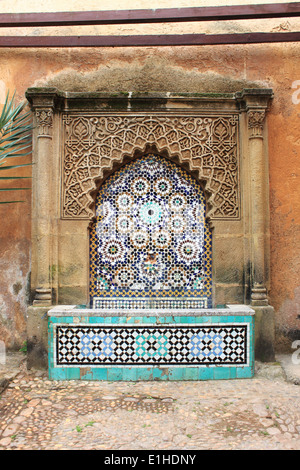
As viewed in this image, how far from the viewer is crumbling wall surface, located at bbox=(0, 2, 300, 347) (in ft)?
14.9

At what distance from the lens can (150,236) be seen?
184 inches

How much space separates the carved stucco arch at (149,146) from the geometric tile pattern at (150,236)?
209 millimetres

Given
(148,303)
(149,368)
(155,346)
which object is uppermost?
(148,303)

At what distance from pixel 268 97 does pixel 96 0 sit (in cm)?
272

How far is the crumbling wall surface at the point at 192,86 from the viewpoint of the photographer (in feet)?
14.9

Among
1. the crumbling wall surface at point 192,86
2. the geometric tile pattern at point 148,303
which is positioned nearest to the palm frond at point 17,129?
the crumbling wall surface at point 192,86

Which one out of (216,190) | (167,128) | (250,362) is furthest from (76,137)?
(250,362)

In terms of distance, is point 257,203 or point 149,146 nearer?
point 257,203

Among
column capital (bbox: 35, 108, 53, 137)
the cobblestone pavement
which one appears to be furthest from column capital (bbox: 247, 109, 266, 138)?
the cobblestone pavement

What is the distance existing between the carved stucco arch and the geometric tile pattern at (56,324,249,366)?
1494 mm

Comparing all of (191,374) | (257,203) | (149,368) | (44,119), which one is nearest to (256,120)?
(257,203)

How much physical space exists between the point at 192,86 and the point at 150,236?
2.07 m

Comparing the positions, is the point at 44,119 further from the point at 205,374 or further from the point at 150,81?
the point at 205,374

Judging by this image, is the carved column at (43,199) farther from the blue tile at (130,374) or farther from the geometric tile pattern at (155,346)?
the blue tile at (130,374)
